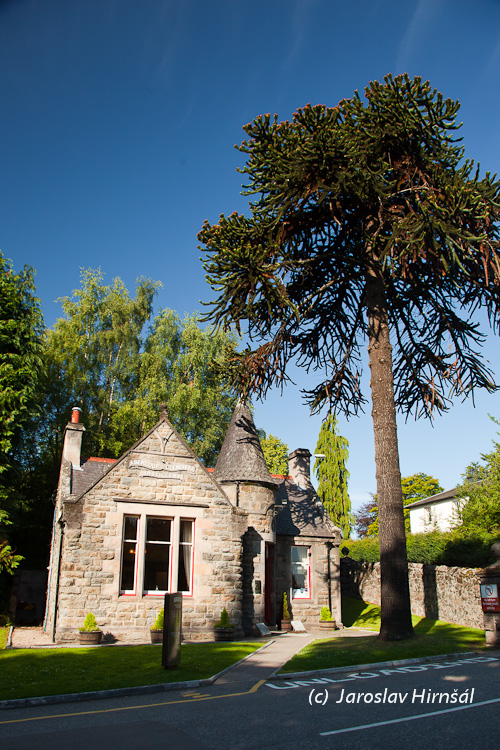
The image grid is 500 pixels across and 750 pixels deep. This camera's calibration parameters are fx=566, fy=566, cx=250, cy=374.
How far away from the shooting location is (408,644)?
1393 cm

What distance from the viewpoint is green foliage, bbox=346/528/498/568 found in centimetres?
2239

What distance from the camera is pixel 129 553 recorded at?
18.1 m

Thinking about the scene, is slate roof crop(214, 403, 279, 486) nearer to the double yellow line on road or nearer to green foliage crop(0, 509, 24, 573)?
green foliage crop(0, 509, 24, 573)

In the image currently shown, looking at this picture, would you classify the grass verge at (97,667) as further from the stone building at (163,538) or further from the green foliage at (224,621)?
the green foliage at (224,621)

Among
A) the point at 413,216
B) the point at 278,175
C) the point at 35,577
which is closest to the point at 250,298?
the point at 278,175

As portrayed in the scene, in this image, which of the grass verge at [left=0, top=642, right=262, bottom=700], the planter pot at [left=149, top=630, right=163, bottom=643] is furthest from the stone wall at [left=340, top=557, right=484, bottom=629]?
the planter pot at [left=149, top=630, right=163, bottom=643]

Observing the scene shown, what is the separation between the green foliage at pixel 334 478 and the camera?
53.0 metres

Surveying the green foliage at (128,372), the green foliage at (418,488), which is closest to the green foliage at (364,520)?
the green foliage at (418,488)

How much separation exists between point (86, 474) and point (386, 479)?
A: 11.1m

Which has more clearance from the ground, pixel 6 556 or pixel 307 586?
pixel 6 556

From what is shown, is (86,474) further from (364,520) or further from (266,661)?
(364,520)

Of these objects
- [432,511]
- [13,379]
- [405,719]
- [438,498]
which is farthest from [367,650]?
[432,511]

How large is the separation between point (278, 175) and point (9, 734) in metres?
13.6

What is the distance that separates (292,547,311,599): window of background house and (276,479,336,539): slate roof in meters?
0.84
